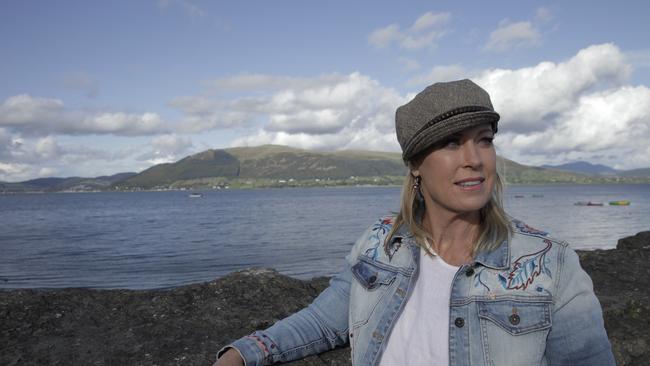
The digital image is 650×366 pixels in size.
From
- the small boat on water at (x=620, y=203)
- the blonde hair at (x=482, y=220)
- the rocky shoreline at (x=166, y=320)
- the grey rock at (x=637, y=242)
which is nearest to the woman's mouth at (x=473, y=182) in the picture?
the blonde hair at (x=482, y=220)

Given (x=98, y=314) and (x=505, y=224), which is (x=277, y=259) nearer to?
(x=98, y=314)

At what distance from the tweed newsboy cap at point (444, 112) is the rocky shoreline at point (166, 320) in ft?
7.53

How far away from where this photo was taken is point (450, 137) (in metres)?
2.49

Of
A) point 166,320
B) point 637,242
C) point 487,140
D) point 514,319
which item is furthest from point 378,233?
point 637,242

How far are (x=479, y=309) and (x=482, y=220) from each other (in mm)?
512

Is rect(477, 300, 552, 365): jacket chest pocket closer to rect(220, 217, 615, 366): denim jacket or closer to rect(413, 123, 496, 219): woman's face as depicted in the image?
rect(220, 217, 615, 366): denim jacket

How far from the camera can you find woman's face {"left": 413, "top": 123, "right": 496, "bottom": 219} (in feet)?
8.13

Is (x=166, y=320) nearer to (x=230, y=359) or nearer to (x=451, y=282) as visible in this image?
(x=230, y=359)

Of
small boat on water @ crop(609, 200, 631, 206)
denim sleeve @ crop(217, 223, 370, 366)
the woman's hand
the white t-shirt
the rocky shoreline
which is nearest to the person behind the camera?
the white t-shirt

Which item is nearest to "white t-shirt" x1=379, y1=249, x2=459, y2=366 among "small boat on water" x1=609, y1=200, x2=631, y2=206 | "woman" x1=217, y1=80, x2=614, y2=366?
"woman" x1=217, y1=80, x2=614, y2=366

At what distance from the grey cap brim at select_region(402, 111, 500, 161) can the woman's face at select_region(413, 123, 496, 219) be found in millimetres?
75

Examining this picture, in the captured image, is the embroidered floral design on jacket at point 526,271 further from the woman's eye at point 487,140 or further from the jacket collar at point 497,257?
the woman's eye at point 487,140

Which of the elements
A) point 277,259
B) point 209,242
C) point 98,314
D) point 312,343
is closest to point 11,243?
point 209,242

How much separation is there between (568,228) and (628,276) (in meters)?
48.1
